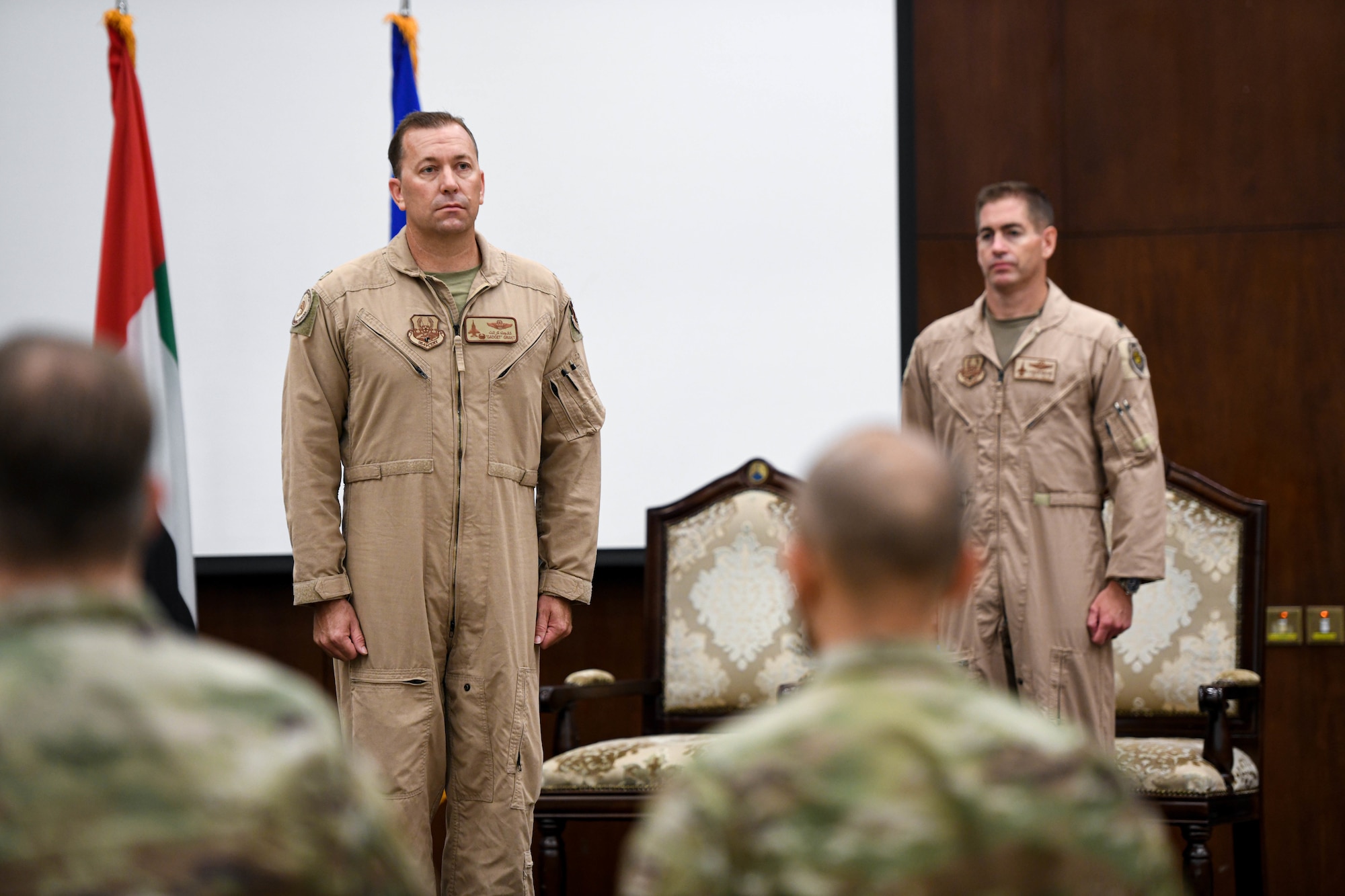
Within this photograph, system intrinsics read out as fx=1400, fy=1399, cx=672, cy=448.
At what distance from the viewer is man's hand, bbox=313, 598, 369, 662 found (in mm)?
2398

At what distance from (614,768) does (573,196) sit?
1.58 metres

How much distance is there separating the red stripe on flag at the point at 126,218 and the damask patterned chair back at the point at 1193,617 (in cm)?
249

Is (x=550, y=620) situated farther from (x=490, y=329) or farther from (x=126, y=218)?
(x=126, y=218)

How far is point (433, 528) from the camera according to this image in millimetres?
2422

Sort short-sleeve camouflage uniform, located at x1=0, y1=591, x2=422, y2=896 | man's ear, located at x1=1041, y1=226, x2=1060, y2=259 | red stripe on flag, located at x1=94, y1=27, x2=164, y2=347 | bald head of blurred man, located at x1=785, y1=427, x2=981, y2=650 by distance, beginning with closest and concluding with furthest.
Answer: short-sleeve camouflage uniform, located at x1=0, y1=591, x2=422, y2=896, bald head of blurred man, located at x1=785, y1=427, x2=981, y2=650, man's ear, located at x1=1041, y1=226, x2=1060, y2=259, red stripe on flag, located at x1=94, y1=27, x2=164, y2=347

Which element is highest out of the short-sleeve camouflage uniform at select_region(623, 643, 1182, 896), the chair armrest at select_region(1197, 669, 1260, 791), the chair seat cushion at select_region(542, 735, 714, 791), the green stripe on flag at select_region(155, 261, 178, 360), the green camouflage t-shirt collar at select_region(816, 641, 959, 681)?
the green stripe on flag at select_region(155, 261, 178, 360)

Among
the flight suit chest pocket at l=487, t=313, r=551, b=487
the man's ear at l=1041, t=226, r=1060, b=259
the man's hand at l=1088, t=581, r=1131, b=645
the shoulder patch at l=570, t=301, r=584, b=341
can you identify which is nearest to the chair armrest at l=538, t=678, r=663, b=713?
the flight suit chest pocket at l=487, t=313, r=551, b=487

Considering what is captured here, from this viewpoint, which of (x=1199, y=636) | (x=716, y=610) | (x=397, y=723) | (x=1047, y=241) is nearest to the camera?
(x=397, y=723)

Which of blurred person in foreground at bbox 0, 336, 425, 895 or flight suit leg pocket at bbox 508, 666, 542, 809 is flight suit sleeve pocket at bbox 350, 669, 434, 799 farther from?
blurred person in foreground at bbox 0, 336, 425, 895

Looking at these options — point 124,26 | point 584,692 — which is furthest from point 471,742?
point 124,26

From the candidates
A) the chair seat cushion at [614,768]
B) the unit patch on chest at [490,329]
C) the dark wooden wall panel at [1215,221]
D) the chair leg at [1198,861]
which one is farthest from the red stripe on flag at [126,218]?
the chair leg at [1198,861]

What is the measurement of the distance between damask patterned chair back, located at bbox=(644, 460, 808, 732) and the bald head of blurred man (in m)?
2.42

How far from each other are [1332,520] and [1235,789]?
3.66ft

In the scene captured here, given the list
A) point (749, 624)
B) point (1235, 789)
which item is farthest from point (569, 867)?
point (1235, 789)
